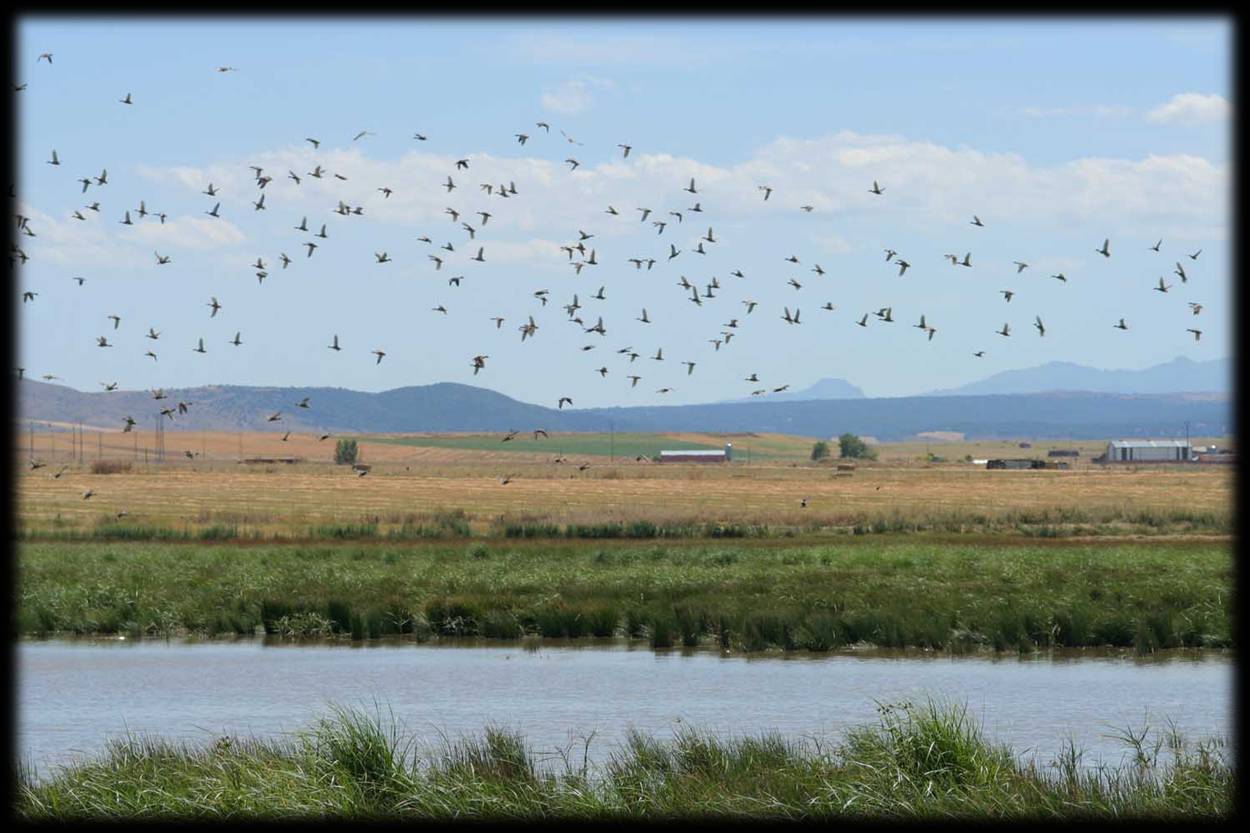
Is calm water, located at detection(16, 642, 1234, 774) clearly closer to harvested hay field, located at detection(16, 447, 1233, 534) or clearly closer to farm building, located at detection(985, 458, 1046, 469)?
harvested hay field, located at detection(16, 447, 1233, 534)

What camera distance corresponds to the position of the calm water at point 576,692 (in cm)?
2562

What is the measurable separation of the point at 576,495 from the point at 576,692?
86.3 meters

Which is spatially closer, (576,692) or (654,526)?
(576,692)

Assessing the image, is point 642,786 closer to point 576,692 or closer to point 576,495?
point 576,692

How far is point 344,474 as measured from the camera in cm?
15312

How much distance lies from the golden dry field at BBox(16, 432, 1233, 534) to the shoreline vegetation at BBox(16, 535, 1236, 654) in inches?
712

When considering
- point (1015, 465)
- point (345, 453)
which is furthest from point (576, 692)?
point (345, 453)

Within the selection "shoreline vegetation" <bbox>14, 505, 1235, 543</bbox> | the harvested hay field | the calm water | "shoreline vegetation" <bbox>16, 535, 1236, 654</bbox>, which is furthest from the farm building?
the calm water

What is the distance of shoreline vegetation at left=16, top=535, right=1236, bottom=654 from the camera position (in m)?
35.6

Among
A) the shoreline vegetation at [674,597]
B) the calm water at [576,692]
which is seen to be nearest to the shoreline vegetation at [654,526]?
the shoreline vegetation at [674,597]

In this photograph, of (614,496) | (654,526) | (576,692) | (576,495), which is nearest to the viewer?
(576,692)

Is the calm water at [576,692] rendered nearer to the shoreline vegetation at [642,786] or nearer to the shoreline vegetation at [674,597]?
the shoreline vegetation at [674,597]

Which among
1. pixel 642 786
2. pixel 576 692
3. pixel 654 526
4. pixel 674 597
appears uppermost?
pixel 642 786

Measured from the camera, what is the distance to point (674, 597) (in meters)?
41.0
